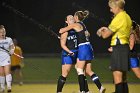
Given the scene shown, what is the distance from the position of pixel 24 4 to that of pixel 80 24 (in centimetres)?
2495

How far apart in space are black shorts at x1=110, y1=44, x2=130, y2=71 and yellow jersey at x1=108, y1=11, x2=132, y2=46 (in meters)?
0.11

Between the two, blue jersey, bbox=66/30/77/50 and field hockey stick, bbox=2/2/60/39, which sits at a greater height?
field hockey stick, bbox=2/2/60/39

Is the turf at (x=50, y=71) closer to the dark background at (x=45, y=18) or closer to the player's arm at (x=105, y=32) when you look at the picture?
the dark background at (x=45, y=18)

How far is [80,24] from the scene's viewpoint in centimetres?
1103

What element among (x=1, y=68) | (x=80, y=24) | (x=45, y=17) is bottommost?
(x=1, y=68)

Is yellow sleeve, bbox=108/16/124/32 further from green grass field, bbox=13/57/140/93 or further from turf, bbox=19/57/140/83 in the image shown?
turf, bbox=19/57/140/83

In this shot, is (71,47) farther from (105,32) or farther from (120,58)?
(105,32)

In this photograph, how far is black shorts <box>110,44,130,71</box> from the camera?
8.13m

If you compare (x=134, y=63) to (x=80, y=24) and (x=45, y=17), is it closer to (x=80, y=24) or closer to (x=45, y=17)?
(x=80, y=24)

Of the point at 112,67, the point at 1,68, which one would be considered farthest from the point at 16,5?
the point at 112,67

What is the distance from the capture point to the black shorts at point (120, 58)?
26.7 ft

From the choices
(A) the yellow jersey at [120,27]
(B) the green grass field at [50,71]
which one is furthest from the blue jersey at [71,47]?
(B) the green grass field at [50,71]

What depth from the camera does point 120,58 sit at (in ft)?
26.7

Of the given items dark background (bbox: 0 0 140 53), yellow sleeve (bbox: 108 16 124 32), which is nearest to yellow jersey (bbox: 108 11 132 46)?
yellow sleeve (bbox: 108 16 124 32)
